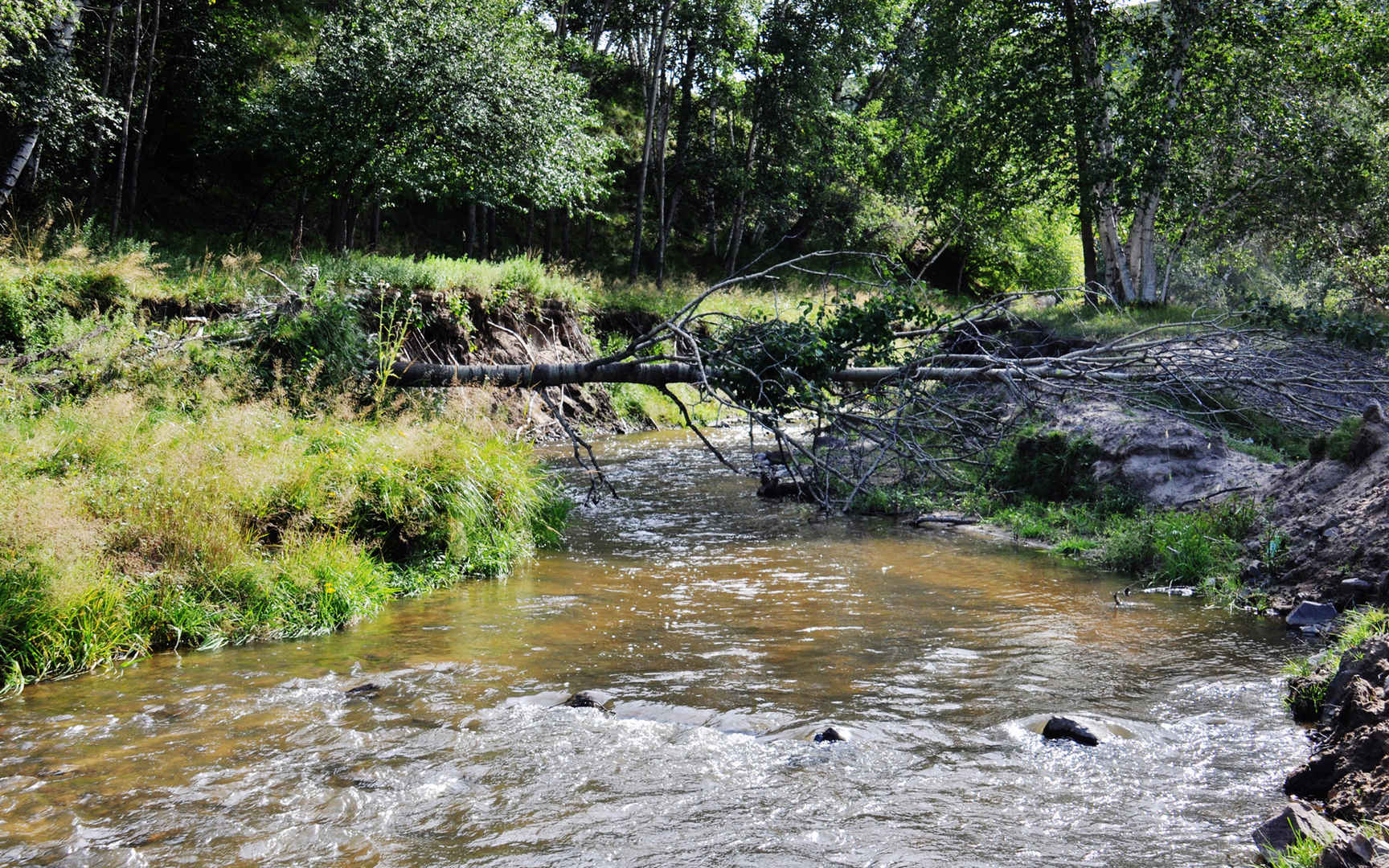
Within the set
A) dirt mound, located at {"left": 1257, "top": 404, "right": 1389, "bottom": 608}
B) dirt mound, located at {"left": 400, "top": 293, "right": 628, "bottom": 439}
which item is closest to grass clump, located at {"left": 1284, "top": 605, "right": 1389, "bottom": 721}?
dirt mound, located at {"left": 1257, "top": 404, "right": 1389, "bottom": 608}

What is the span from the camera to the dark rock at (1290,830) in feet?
10.1

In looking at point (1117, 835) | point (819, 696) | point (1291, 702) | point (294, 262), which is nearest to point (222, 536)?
point (819, 696)

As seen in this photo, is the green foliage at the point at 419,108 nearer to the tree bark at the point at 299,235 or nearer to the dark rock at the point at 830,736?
the tree bark at the point at 299,235

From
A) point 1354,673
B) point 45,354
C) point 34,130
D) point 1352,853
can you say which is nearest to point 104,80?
point 34,130

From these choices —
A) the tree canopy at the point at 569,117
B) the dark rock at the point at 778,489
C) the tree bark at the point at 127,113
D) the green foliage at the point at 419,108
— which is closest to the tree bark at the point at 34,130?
the tree canopy at the point at 569,117

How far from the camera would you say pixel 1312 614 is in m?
6.46

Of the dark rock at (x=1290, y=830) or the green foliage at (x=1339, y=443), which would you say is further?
the green foliage at (x=1339, y=443)

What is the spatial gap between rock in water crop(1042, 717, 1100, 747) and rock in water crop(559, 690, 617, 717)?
233cm

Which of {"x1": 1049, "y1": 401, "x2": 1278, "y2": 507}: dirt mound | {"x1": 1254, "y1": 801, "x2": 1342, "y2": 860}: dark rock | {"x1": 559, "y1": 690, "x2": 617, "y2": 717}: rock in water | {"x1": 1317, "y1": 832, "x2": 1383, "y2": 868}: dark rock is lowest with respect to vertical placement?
{"x1": 559, "y1": 690, "x2": 617, "y2": 717}: rock in water

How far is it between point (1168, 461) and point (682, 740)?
771 centimetres

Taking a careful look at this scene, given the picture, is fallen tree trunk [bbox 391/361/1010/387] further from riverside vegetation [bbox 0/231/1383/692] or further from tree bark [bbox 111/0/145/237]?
tree bark [bbox 111/0/145/237]

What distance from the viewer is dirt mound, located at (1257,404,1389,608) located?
6562 millimetres

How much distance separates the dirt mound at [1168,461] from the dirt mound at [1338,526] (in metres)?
0.86

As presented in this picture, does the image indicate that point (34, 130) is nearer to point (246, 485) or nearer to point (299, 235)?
point (299, 235)
